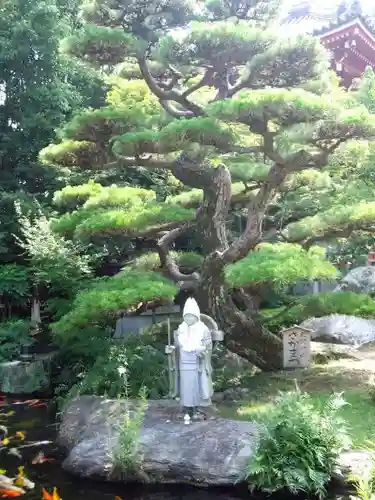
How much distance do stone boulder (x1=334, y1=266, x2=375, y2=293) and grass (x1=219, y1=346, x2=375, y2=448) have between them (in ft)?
13.6

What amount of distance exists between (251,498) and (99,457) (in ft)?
5.78

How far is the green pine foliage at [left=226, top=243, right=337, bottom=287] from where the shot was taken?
7.12 meters

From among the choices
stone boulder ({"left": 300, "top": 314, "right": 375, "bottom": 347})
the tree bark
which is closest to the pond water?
the tree bark

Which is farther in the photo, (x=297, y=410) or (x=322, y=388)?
(x=322, y=388)

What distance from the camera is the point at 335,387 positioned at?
28.6ft

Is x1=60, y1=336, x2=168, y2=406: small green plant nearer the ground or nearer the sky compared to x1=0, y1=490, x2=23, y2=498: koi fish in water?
nearer the sky

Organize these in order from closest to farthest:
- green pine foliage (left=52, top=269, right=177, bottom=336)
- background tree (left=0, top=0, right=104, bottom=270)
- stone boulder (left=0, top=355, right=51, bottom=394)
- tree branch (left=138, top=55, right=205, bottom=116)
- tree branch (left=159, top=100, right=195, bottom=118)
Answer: green pine foliage (left=52, top=269, right=177, bottom=336), tree branch (left=138, top=55, right=205, bottom=116), tree branch (left=159, top=100, right=195, bottom=118), stone boulder (left=0, top=355, right=51, bottom=394), background tree (left=0, top=0, right=104, bottom=270)

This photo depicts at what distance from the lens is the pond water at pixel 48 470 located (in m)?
6.17

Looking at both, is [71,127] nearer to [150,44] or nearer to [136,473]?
[150,44]

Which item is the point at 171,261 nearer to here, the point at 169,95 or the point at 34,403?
the point at 169,95

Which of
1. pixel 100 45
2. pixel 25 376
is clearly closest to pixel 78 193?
pixel 100 45

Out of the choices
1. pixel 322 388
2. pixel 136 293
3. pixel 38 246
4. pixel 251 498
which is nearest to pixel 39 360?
pixel 38 246

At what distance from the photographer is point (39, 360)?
39.0 ft

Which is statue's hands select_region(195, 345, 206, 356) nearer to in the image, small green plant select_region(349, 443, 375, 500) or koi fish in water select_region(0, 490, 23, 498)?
small green plant select_region(349, 443, 375, 500)
